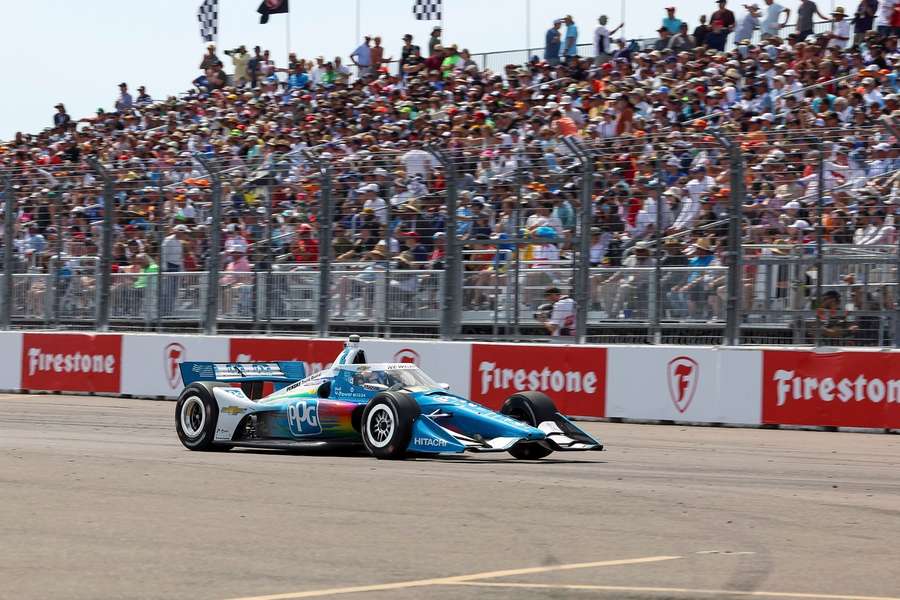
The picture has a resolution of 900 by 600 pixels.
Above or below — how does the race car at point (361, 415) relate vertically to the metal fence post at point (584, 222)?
below

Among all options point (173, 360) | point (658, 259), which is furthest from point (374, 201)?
point (173, 360)

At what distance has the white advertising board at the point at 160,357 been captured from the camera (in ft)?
65.1

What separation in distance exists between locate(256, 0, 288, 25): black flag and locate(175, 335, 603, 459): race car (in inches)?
Answer: 975

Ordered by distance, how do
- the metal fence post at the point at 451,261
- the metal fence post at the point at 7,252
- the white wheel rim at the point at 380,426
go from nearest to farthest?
the white wheel rim at the point at 380,426 → the metal fence post at the point at 451,261 → the metal fence post at the point at 7,252

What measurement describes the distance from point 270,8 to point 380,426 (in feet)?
88.5

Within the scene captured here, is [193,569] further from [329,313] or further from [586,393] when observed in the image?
[329,313]

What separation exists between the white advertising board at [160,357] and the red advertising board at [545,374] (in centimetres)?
406

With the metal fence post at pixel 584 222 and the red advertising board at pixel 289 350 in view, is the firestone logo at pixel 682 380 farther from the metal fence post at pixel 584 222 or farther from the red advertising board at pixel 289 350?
the red advertising board at pixel 289 350

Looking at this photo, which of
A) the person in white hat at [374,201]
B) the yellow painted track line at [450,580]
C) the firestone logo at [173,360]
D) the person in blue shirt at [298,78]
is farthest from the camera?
the person in blue shirt at [298,78]

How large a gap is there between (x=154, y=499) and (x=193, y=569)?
2.69m

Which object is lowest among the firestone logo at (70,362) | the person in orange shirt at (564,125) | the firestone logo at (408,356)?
the firestone logo at (70,362)

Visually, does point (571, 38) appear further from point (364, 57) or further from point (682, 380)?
point (682, 380)

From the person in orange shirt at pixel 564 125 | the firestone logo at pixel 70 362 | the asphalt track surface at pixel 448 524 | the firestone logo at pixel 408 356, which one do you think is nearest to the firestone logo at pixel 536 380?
the firestone logo at pixel 408 356

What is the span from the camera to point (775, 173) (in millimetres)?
15734
